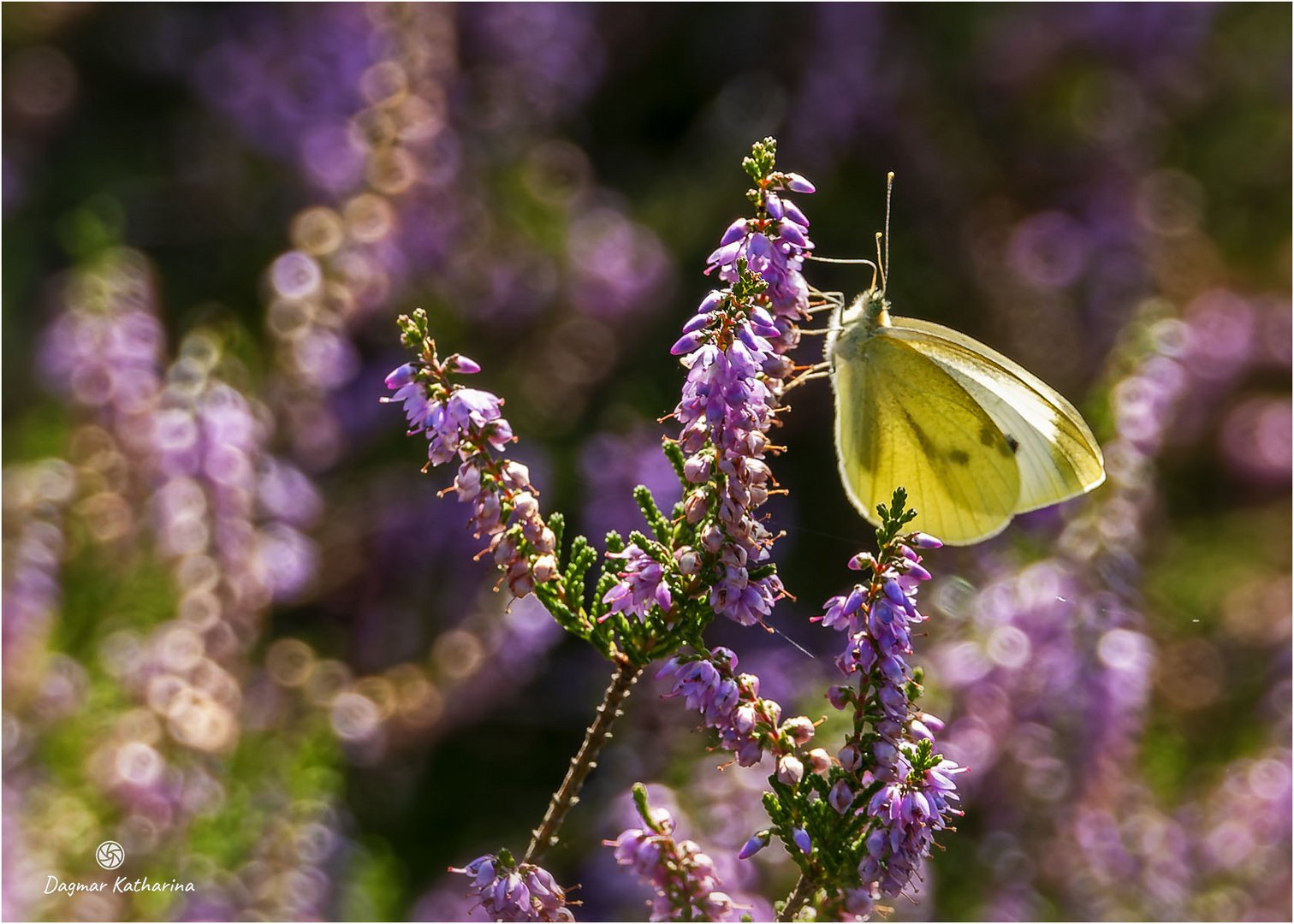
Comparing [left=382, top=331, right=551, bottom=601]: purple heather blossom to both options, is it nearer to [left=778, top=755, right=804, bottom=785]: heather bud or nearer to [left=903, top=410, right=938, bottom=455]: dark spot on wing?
[left=778, top=755, right=804, bottom=785]: heather bud

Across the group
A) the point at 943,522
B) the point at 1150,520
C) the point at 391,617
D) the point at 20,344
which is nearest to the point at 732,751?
the point at 943,522

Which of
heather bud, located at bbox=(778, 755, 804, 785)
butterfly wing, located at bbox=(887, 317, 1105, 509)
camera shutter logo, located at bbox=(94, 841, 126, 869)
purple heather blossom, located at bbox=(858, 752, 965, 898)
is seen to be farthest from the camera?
camera shutter logo, located at bbox=(94, 841, 126, 869)

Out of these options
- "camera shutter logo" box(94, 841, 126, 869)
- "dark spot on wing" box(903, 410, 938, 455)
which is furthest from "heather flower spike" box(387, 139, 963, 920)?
"camera shutter logo" box(94, 841, 126, 869)

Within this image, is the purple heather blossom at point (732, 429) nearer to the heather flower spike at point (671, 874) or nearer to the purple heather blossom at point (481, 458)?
the purple heather blossom at point (481, 458)

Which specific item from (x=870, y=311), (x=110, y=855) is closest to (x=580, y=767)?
(x=870, y=311)

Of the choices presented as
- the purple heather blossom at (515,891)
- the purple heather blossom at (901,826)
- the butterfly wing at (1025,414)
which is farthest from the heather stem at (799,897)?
the butterfly wing at (1025,414)

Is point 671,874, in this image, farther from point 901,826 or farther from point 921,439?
point 921,439
